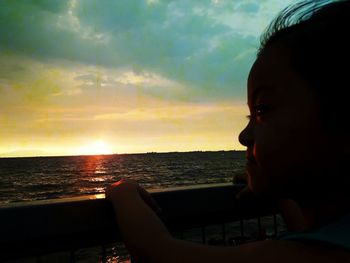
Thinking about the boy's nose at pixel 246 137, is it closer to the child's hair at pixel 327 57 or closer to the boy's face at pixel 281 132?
the boy's face at pixel 281 132

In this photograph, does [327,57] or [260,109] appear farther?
[260,109]

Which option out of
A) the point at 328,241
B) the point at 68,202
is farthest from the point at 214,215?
the point at 328,241

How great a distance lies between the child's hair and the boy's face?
24mm

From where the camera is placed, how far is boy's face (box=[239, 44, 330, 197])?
3.36 feet

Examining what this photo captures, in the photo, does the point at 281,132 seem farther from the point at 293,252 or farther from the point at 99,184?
the point at 99,184

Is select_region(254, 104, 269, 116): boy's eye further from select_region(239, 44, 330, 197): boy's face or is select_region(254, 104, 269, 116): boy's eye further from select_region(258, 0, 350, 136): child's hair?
select_region(258, 0, 350, 136): child's hair

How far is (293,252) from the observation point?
874mm

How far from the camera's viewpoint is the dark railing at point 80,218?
4.14 ft

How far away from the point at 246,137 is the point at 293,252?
0.41 metres

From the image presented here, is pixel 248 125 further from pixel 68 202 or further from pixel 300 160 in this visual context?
pixel 68 202

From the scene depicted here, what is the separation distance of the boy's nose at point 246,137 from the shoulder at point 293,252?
35 cm

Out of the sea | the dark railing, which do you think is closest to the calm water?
the sea

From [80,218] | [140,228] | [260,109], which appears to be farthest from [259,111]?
[80,218]

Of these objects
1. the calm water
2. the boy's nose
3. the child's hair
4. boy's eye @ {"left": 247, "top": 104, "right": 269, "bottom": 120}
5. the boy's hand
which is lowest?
the calm water
